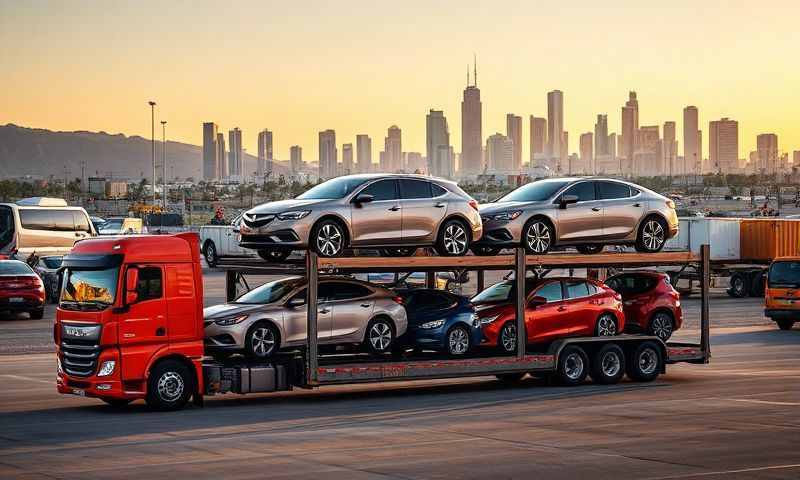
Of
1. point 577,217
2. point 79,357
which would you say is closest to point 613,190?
point 577,217

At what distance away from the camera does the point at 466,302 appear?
75.6 feet

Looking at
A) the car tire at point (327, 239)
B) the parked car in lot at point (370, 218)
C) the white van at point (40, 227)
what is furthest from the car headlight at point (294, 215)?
the white van at point (40, 227)

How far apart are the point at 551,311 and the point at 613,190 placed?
280 cm

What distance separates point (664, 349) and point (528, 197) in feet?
13.4

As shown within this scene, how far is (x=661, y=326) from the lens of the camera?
25938mm

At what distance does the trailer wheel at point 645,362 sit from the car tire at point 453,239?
426 cm

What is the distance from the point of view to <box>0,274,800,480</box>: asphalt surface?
14836 millimetres

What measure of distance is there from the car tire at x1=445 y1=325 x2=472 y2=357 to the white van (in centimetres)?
2628

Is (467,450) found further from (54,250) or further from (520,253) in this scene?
(54,250)

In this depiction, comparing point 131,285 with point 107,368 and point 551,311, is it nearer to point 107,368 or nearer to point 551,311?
point 107,368

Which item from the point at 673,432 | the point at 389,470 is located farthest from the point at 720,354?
the point at 389,470

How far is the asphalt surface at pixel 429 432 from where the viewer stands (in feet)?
48.7

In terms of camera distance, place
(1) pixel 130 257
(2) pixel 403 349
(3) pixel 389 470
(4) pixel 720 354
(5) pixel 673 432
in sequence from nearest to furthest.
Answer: (3) pixel 389 470 < (5) pixel 673 432 < (1) pixel 130 257 < (2) pixel 403 349 < (4) pixel 720 354

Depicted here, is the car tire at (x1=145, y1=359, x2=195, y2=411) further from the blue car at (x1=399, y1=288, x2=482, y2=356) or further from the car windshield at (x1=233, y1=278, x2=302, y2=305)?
the blue car at (x1=399, y1=288, x2=482, y2=356)
